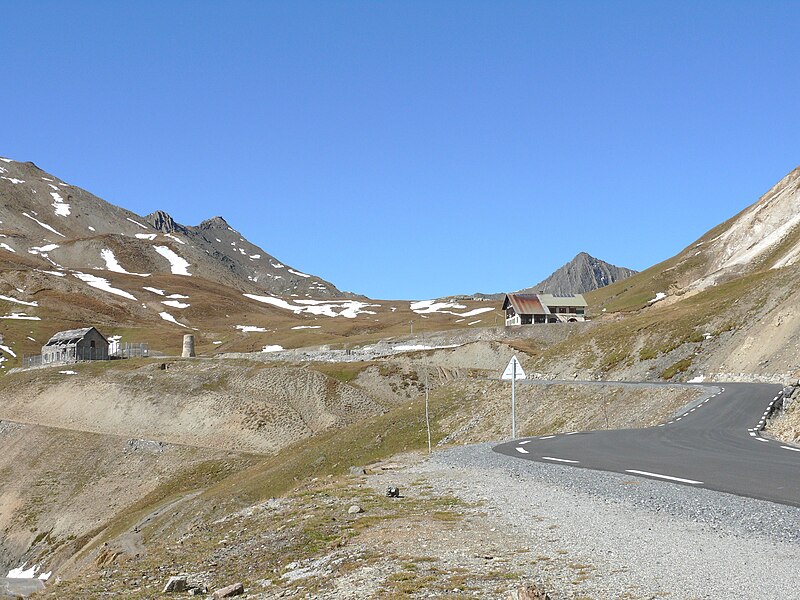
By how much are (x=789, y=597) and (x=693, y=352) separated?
2554 inches

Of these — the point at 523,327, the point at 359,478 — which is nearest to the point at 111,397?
the point at 523,327

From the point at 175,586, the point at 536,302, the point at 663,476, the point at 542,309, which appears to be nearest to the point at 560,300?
the point at 536,302

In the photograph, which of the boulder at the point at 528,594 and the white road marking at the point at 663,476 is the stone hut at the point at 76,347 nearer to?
the white road marking at the point at 663,476

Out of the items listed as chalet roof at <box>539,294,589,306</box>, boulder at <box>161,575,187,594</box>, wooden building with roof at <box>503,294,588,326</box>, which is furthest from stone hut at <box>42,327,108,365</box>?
boulder at <box>161,575,187,594</box>

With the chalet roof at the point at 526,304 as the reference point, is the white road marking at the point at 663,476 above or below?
below

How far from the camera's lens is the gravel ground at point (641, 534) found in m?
10.5

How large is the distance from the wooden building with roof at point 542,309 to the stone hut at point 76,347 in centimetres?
7163

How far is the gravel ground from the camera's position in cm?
1048

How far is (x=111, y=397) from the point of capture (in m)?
95.5

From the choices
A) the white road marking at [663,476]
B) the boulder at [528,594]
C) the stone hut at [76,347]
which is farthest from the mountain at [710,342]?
the stone hut at [76,347]

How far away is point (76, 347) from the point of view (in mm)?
127812

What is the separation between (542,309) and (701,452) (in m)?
110

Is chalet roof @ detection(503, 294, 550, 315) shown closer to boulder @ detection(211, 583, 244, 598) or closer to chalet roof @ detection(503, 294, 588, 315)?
chalet roof @ detection(503, 294, 588, 315)

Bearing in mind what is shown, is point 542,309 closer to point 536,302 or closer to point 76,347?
point 536,302
